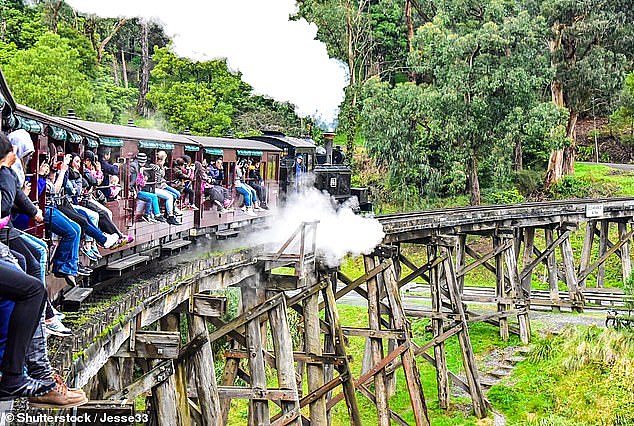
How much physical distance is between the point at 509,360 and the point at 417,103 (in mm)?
14090

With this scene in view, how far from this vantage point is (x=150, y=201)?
408 inches

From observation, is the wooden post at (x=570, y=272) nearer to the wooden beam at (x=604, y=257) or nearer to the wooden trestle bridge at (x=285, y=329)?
the wooden trestle bridge at (x=285, y=329)

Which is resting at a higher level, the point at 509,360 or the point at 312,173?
the point at 312,173

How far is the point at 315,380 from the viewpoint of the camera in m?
12.3

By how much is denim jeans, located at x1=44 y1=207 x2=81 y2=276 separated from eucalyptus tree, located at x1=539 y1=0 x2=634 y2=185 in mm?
28412

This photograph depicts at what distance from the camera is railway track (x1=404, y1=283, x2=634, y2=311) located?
20219mm

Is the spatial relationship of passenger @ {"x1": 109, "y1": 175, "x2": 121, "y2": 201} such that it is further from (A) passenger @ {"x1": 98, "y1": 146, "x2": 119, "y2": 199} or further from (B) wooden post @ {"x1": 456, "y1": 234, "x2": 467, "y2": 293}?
(B) wooden post @ {"x1": 456, "y1": 234, "x2": 467, "y2": 293}

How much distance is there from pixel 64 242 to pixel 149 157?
13.5ft

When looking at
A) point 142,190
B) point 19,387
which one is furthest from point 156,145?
point 19,387

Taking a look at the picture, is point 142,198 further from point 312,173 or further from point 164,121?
point 164,121

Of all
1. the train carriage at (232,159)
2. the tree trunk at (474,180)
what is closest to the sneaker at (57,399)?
the train carriage at (232,159)

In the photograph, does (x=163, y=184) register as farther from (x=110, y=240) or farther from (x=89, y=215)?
(x=89, y=215)

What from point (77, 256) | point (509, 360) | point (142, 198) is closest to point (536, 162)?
point (509, 360)

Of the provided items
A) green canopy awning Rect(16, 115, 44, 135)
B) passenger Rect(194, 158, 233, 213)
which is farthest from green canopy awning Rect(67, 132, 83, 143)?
passenger Rect(194, 158, 233, 213)
